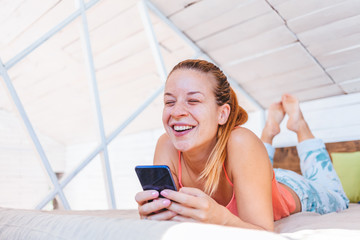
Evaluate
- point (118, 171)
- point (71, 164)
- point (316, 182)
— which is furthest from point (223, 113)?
point (71, 164)

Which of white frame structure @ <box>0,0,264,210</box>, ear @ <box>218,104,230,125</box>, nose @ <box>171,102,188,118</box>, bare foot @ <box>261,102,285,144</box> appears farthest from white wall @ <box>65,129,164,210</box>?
nose @ <box>171,102,188,118</box>

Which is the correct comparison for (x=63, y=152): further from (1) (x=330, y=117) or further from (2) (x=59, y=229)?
(2) (x=59, y=229)

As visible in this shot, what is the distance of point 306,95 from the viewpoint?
327 centimetres

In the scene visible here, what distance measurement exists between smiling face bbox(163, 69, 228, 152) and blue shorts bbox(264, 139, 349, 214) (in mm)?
823

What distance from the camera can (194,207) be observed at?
3.03 ft

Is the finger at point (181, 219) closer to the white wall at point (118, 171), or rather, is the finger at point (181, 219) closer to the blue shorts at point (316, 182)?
the blue shorts at point (316, 182)

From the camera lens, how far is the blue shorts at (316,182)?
1.82 metres

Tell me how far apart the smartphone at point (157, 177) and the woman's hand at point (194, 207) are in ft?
0.14

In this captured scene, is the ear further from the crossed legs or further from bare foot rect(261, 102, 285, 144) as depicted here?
bare foot rect(261, 102, 285, 144)

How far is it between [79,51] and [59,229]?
274 cm

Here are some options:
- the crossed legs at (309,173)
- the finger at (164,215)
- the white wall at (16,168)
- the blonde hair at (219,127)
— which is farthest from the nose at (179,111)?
the white wall at (16,168)

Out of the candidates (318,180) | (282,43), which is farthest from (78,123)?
(318,180)

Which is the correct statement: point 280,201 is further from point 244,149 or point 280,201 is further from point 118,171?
point 118,171

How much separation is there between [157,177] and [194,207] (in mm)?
176
